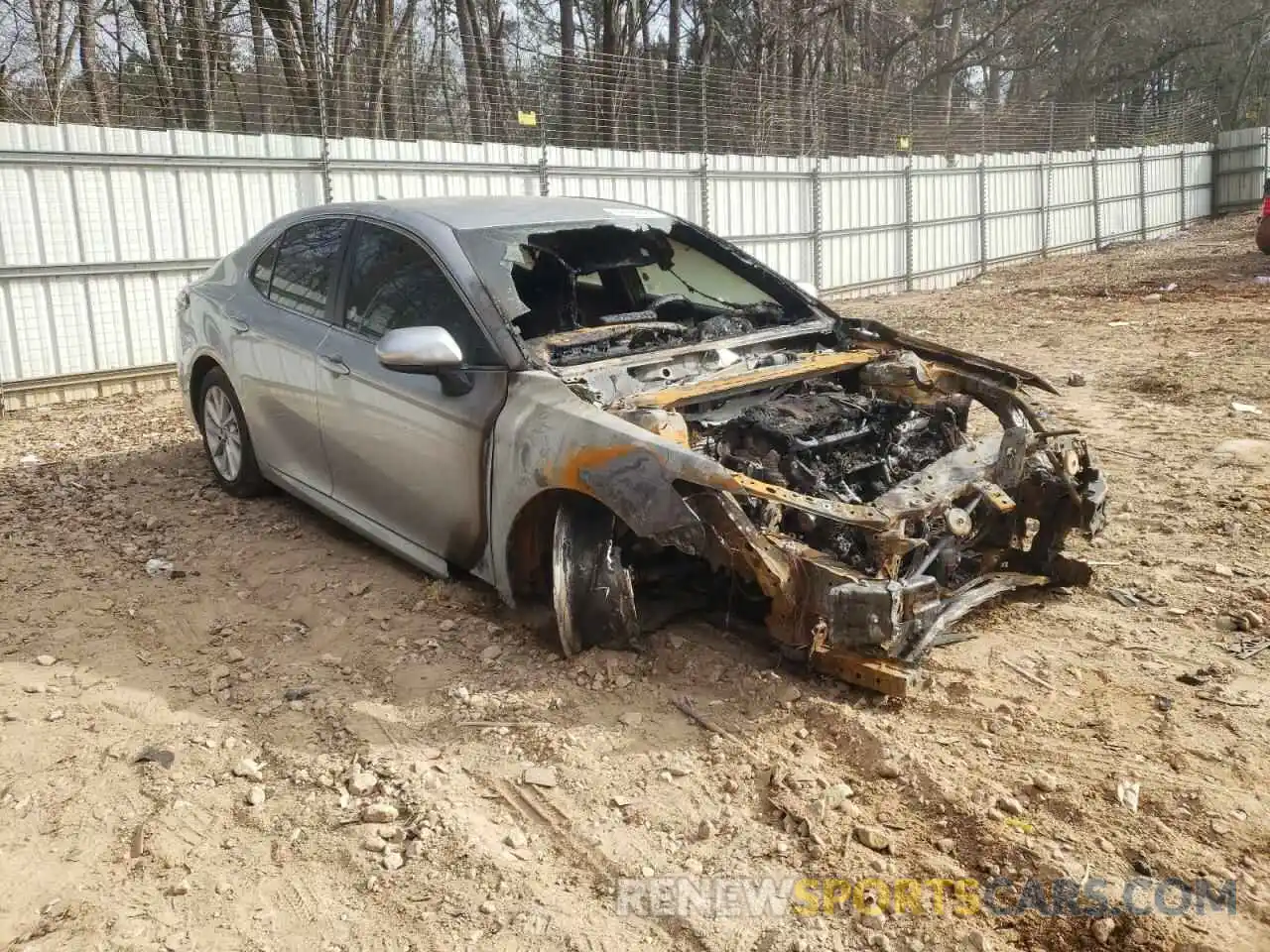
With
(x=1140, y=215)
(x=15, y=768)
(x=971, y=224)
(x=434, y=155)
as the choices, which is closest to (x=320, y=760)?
(x=15, y=768)

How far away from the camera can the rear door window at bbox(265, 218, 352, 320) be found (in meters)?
4.89

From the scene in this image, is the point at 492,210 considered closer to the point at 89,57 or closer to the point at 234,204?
the point at 234,204

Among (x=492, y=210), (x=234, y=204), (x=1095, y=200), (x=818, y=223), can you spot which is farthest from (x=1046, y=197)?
(x=492, y=210)

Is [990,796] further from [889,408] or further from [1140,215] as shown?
[1140,215]

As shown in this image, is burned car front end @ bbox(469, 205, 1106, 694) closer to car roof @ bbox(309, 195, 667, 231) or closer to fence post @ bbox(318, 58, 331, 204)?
car roof @ bbox(309, 195, 667, 231)

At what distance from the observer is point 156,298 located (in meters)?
9.55

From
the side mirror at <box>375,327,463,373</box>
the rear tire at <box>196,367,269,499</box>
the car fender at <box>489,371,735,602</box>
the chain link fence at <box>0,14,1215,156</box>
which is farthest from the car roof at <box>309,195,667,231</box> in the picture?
the chain link fence at <box>0,14,1215,156</box>

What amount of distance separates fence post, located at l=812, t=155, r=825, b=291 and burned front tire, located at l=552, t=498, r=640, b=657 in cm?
1267

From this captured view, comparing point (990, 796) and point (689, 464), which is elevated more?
point (689, 464)

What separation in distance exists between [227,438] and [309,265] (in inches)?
Result: 50.4

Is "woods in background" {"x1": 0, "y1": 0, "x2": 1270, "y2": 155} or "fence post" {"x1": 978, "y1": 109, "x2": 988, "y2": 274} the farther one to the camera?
"fence post" {"x1": 978, "y1": 109, "x2": 988, "y2": 274}

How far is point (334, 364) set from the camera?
4.60m

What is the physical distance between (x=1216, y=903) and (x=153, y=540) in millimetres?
4745

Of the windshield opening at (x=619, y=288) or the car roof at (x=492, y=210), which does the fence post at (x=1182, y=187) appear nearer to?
the windshield opening at (x=619, y=288)
